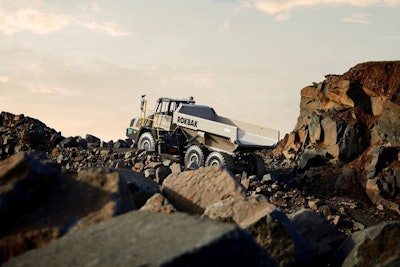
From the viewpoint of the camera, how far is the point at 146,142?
66.4 ft

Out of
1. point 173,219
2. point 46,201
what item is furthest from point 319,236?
point 46,201

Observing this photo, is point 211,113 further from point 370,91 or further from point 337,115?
point 370,91

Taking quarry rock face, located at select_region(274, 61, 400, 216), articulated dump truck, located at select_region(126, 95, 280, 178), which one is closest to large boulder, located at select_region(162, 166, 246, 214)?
articulated dump truck, located at select_region(126, 95, 280, 178)

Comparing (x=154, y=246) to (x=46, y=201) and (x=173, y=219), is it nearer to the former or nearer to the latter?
(x=173, y=219)

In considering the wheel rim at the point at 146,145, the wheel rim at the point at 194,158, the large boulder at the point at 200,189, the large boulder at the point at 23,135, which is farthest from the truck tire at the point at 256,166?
the large boulder at the point at 200,189

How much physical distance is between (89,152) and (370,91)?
12994 mm

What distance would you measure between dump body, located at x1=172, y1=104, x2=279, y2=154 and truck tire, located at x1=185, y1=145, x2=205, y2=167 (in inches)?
12.9

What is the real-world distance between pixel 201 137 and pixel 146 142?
10.3 feet

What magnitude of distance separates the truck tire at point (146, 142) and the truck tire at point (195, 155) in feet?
6.39

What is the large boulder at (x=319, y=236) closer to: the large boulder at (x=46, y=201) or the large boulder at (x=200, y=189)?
the large boulder at (x=200, y=189)

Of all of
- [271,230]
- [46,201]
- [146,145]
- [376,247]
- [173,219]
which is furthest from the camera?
[146,145]

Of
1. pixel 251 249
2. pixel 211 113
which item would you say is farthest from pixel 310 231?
pixel 211 113

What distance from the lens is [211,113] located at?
20.1 metres

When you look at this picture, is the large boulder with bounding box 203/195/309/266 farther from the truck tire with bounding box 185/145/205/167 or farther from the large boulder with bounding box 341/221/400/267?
the truck tire with bounding box 185/145/205/167
